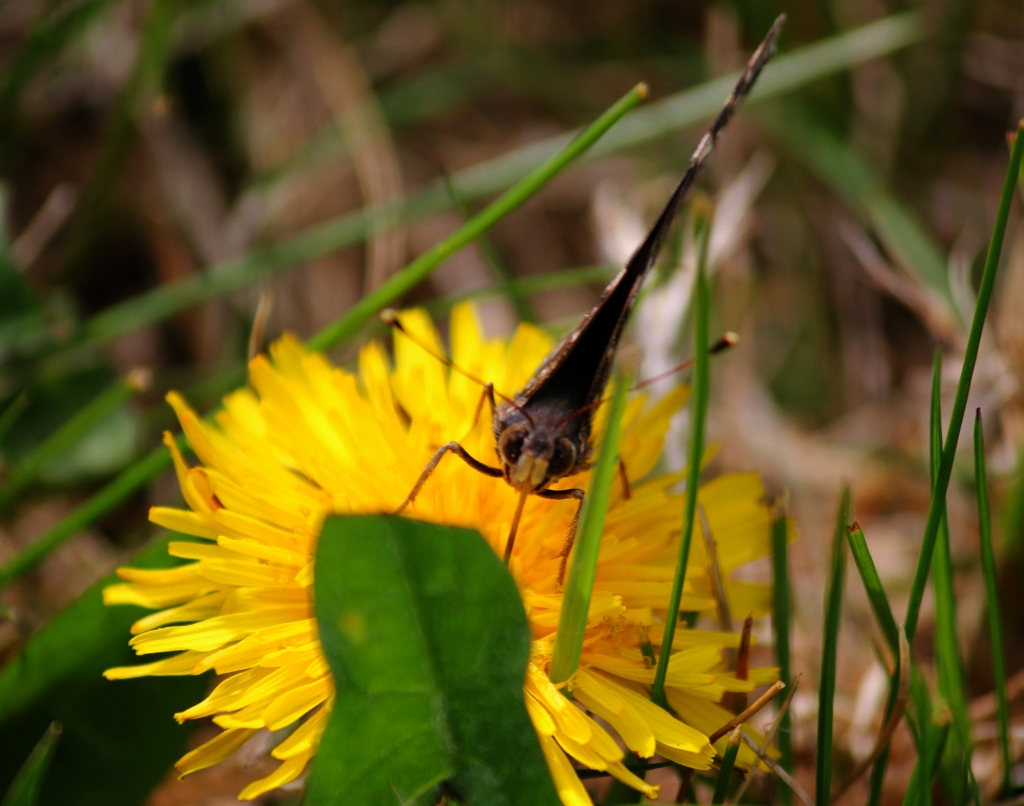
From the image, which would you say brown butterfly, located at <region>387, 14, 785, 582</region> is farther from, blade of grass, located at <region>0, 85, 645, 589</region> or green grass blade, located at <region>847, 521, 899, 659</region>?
green grass blade, located at <region>847, 521, 899, 659</region>

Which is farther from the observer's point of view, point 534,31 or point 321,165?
point 534,31

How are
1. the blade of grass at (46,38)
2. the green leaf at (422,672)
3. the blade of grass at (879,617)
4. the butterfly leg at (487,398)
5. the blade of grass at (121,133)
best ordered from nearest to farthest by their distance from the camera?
the green leaf at (422,672) → the blade of grass at (879,617) → the butterfly leg at (487,398) → the blade of grass at (46,38) → the blade of grass at (121,133)

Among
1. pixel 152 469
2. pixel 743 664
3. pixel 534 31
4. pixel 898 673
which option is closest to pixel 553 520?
pixel 743 664

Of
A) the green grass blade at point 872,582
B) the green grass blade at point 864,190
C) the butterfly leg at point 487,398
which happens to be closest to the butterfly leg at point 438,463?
the butterfly leg at point 487,398

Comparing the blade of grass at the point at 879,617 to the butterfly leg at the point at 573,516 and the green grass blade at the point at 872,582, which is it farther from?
the butterfly leg at the point at 573,516

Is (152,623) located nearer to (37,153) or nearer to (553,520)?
(553,520)

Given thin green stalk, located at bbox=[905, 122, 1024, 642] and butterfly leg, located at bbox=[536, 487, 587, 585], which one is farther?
butterfly leg, located at bbox=[536, 487, 587, 585]

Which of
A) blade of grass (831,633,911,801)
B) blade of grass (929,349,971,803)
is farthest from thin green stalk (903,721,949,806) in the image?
blade of grass (929,349,971,803)
